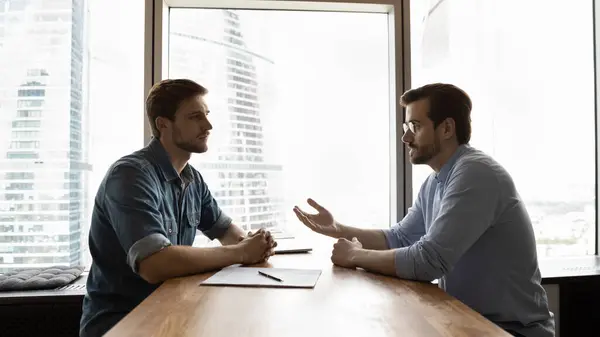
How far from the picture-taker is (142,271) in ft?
4.88

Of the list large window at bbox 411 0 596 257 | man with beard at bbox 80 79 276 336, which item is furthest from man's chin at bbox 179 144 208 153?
large window at bbox 411 0 596 257

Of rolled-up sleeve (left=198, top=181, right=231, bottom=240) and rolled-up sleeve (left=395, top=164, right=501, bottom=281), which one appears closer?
rolled-up sleeve (left=395, top=164, right=501, bottom=281)

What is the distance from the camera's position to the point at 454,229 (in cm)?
146

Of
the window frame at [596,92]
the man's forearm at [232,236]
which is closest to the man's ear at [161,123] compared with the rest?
the man's forearm at [232,236]

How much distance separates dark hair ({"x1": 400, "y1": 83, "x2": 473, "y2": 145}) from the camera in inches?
72.2

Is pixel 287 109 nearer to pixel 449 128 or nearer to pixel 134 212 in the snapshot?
pixel 449 128

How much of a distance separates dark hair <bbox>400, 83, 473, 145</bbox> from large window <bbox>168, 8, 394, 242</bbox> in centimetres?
89

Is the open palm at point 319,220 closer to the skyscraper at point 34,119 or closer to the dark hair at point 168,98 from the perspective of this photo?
the dark hair at point 168,98

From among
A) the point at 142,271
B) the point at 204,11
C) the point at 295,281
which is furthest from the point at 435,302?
the point at 204,11

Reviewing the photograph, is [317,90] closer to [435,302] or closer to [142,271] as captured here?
[142,271]

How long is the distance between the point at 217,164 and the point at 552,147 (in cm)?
188

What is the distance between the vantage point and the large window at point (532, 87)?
2.76m

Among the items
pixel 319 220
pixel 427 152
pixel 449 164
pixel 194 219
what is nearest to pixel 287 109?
pixel 319 220

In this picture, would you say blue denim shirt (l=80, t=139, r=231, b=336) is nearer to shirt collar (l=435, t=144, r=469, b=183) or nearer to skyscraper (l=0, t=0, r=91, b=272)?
skyscraper (l=0, t=0, r=91, b=272)
